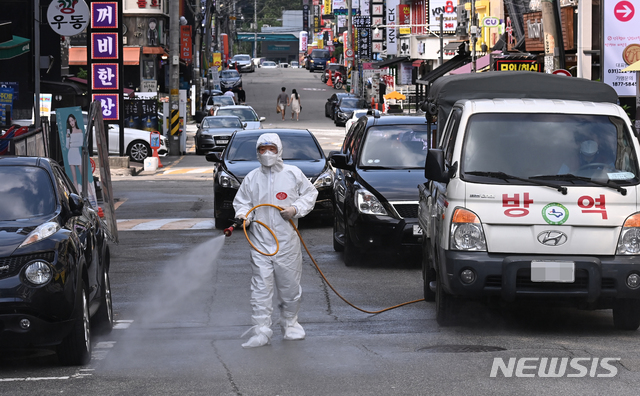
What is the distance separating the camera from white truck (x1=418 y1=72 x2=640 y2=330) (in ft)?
26.3

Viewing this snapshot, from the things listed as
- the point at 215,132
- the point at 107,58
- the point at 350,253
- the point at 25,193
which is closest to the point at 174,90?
the point at 215,132

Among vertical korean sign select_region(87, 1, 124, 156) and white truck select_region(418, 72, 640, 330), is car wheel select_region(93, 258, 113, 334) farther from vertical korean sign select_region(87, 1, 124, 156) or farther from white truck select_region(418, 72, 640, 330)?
vertical korean sign select_region(87, 1, 124, 156)

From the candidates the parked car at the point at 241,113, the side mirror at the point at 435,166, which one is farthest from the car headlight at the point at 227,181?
the parked car at the point at 241,113

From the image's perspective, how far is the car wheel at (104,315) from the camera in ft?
28.3

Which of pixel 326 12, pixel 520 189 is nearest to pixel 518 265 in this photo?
pixel 520 189

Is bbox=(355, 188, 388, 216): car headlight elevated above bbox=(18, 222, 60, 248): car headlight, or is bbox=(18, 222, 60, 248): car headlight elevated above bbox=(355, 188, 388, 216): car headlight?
bbox=(18, 222, 60, 248): car headlight

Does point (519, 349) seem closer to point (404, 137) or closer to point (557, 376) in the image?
point (557, 376)

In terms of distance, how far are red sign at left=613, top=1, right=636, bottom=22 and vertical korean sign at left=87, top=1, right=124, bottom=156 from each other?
476 inches

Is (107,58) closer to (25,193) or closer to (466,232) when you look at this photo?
(25,193)

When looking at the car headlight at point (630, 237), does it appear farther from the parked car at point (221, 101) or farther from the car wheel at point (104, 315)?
the parked car at point (221, 101)

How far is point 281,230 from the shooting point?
826 cm

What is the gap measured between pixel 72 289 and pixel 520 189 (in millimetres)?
3564

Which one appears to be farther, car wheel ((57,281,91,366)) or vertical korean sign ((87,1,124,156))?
vertical korean sign ((87,1,124,156))

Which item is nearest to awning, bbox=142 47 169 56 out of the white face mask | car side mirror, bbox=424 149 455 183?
the white face mask
